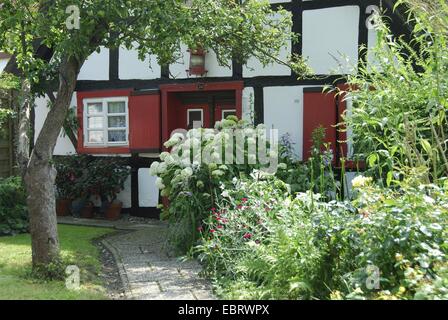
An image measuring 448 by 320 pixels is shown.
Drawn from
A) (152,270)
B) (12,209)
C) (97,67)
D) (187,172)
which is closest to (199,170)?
(187,172)

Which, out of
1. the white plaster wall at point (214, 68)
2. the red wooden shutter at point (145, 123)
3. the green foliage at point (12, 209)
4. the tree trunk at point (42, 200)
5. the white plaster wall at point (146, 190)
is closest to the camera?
the tree trunk at point (42, 200)

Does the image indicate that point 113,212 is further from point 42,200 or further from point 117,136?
point 42,200

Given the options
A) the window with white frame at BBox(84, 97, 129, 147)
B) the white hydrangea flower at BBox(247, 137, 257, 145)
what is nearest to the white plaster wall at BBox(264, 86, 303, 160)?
the white hydrangea flower at BBox(247, 137, 257, 145)

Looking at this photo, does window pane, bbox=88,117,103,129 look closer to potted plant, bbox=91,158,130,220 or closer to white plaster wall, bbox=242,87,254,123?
potted plant, bbox=91,158,130,220

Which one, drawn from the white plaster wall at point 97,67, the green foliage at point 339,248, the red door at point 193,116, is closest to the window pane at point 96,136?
the white plaster wall at point 97,67

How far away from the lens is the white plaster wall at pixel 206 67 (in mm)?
8070

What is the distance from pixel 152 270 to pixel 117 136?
4.16 metres

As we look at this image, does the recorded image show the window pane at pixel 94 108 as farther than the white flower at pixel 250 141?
Yes

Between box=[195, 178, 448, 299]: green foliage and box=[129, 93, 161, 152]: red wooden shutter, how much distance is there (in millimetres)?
3899

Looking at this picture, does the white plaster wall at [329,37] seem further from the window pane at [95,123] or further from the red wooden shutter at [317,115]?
the window pane at [95,123]

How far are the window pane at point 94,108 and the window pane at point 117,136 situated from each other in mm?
450

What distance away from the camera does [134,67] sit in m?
8.68

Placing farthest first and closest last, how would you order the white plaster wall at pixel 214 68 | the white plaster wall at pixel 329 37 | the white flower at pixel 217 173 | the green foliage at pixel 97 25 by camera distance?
the white plaster wall at pixel 214 68
the white plaster wall at pixel 329 37
the white flower at pixel 217 173
the green foliage at pixel 97 25
